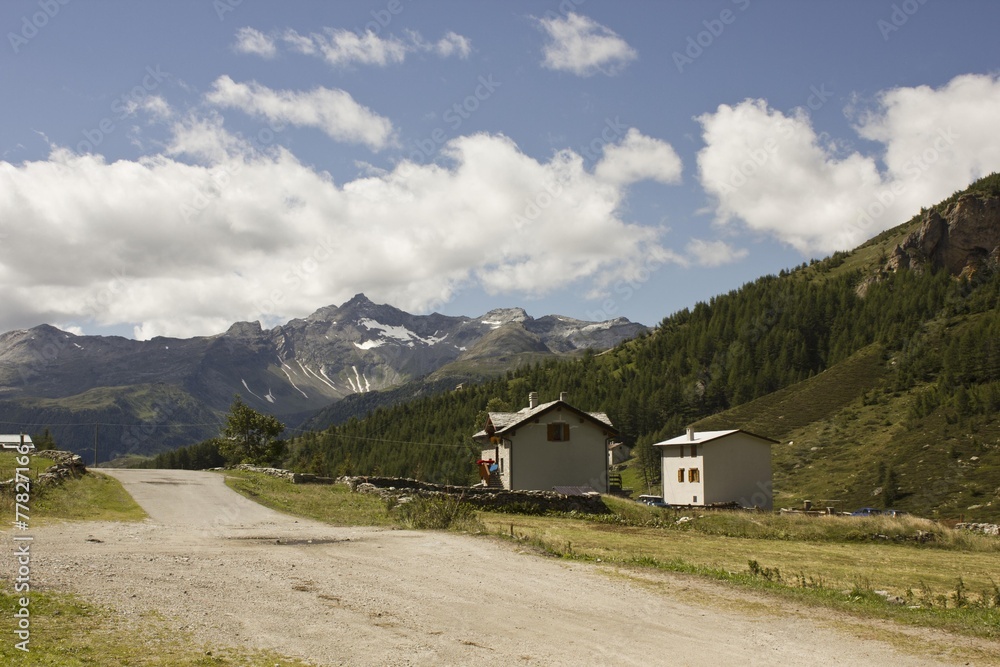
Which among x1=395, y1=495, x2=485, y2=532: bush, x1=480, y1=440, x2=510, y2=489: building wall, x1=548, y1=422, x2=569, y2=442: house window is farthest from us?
x1=548, y1=422, x2=569, y2=442: house window

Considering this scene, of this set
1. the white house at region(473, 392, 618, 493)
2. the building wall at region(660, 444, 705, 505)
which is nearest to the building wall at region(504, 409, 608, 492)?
the white house at region(473, 392, 618, 493)

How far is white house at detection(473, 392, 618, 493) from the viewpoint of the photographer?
5888 cm

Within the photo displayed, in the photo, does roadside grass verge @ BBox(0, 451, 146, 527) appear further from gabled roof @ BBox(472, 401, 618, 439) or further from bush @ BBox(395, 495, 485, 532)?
gabled roof @ BBox(472, 401, 618, 439)

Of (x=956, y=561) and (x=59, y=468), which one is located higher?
(x=59, y=468)

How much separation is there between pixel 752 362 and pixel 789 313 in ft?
71.1

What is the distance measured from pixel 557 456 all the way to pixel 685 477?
20.2 m

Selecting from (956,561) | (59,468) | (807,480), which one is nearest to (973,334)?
(807,480)

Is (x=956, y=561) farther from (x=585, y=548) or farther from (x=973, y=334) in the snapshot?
(x=973, y=334)

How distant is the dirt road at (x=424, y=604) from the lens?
1098 cm

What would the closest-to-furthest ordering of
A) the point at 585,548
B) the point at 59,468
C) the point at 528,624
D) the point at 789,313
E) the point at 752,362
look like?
the point at 528,624, the point at 585,548, the point at 59,468, the point at 752,362, the point at 789,313

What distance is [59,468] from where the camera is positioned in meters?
36.2

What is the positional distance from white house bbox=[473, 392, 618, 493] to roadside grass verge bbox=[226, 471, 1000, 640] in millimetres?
12484

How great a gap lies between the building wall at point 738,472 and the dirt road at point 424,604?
54.3 metres

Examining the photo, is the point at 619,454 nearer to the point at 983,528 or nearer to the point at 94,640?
the point at 983,528
